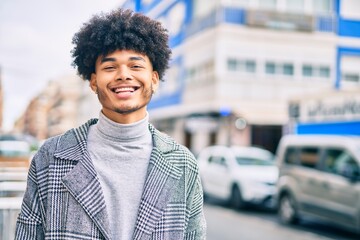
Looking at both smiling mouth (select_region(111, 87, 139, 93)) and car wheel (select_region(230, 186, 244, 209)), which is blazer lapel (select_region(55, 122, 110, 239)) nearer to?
smiling mouth (select_region(111, 87, 139, 93))

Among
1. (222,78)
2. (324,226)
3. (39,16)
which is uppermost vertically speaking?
(222,78)

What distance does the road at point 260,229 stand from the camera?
9.58 metres

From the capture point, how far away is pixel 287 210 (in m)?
11.1

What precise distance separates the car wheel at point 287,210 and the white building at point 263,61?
12520 millimetres

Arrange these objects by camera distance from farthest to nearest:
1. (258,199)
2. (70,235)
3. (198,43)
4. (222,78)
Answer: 1. (198,43)
2. (222,78)
3. (258,199)
4. (70,235)

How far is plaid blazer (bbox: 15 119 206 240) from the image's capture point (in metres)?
1.75

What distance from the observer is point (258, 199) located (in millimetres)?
12945

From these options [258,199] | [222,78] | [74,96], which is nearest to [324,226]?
[258,199]

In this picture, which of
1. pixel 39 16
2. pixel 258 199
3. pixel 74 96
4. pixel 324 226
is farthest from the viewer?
pixel 74 96

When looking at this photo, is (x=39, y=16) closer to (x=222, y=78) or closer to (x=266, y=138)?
(x=222, y=78)

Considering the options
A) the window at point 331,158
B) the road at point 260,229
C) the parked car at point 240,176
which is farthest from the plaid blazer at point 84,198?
the parked car at point 240,176

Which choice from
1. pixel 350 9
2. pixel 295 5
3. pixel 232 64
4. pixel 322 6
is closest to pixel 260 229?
pixel 232 64

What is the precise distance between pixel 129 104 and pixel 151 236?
0.44 meters

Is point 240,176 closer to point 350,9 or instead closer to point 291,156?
point 291,156
